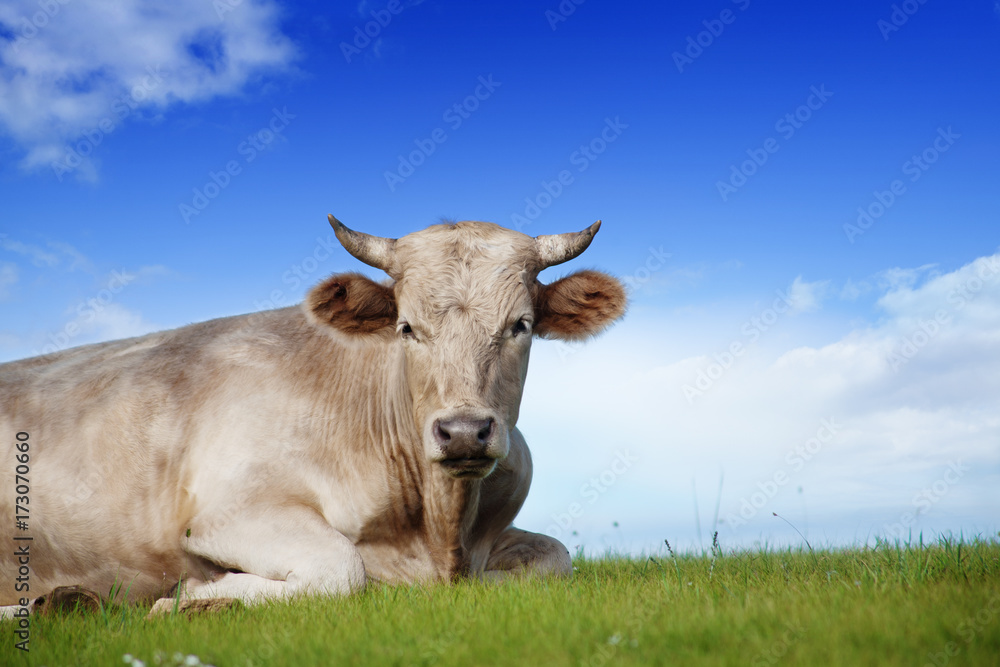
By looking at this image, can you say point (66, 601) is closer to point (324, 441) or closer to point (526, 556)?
point (324, 441)

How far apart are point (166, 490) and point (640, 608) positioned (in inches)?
176

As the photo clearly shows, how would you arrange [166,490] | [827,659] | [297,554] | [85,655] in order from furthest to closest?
[166,490] → [297,554] → [85,655] → [827,659]

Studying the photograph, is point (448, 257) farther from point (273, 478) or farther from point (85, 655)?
point (85, 655)

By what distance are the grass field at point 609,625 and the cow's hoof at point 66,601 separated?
143 millimetres

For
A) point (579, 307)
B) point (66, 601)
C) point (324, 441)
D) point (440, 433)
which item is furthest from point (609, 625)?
point (66, 601)

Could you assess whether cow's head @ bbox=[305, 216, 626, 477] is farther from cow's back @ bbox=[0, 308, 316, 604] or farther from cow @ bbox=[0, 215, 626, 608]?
cow's back @ bbox=[0, 308, 316, 604]

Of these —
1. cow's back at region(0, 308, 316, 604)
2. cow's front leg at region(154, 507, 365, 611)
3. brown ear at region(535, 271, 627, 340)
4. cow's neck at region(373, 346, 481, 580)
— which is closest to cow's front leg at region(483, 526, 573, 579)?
cow's neck at region(373, 346, 481, 580)

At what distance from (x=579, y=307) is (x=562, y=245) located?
542mm

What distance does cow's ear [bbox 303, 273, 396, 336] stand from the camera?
672cm

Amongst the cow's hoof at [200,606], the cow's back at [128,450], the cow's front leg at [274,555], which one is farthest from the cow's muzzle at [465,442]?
the cow's back at [128,450]

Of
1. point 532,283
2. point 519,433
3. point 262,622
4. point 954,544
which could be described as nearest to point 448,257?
point 532,283

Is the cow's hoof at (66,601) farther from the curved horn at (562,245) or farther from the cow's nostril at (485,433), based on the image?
the curved horn at (562,245)

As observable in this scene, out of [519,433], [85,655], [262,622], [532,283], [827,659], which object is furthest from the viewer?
[519,433]

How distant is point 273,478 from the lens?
6754 millimetres
